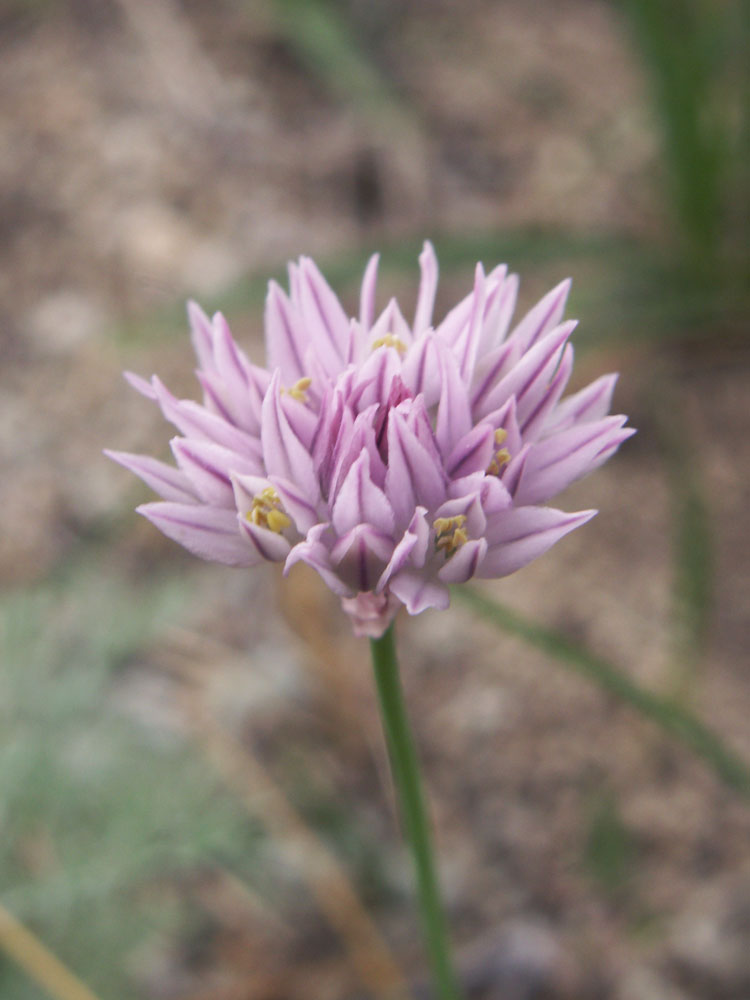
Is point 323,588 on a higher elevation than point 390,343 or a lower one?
higher

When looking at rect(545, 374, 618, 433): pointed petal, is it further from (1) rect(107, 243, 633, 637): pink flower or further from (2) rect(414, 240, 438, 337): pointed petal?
(2) rect(414, 240, 438, 337): pointed petal

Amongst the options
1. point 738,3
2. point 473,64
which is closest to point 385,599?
point 738,3

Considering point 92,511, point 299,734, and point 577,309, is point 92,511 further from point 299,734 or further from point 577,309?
point 577,309

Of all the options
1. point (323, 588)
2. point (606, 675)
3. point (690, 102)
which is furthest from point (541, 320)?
point (690, 102)

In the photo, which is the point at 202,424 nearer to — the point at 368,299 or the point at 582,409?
the point at 368,299

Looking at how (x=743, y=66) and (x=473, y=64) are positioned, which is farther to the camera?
(x=473, y=64)

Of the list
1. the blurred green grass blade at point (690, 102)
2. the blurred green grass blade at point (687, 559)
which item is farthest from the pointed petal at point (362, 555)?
the blurred green grass blade at point (690, 102)

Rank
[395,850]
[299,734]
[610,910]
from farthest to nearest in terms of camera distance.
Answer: [299,734], [395,850], [610,910]
